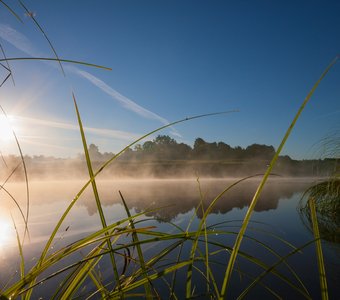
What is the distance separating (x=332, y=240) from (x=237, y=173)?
1710cm

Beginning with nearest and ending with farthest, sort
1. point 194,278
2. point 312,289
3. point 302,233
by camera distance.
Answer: point 312,289, point 194,278, point 302,233

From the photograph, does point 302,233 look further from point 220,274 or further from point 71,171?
point 71,171

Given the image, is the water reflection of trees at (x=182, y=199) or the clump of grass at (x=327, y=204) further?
the water reflection of trees at (x=182, y=199)

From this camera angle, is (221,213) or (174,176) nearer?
(221,213)

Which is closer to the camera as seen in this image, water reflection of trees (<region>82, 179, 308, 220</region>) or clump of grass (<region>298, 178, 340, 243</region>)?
clump of grass (<region>298, 178, 340, 243</region>)

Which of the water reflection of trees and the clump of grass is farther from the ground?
the clump of grass

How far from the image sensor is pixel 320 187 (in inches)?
108


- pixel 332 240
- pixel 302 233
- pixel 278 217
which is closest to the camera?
pixel 332 240

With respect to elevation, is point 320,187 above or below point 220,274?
above

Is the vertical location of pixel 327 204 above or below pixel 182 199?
above

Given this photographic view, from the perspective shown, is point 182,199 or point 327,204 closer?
point 327,204

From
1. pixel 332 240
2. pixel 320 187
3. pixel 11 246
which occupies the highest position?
pixel 320 187

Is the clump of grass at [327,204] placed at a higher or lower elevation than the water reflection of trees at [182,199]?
higher

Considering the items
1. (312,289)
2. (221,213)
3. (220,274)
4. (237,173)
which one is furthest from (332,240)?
(237,173)
